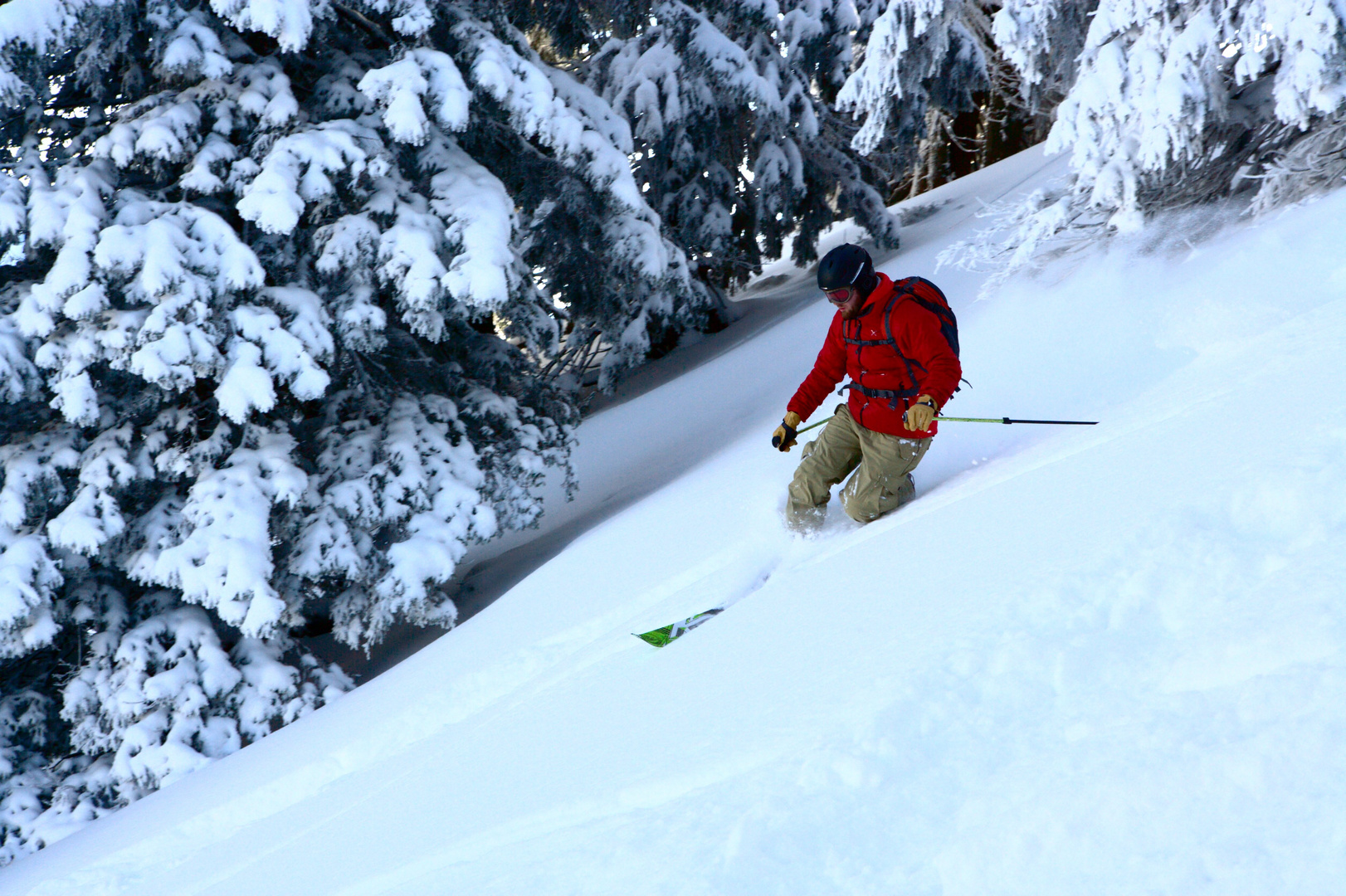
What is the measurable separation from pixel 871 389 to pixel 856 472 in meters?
0.60

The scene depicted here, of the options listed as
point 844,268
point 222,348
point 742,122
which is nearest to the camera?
point 844,268

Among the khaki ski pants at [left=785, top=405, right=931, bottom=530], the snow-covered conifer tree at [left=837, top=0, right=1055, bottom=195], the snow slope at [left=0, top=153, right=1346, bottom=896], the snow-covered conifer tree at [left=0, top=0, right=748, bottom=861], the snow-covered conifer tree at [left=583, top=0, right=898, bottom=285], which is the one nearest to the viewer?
the snow slope at [left=0, top=153, right=1346, bottom=896]

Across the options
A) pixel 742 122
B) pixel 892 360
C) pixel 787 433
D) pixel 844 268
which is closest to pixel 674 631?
pixel 787 433

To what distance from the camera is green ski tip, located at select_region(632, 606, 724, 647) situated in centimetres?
409

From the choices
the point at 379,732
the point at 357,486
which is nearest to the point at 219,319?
the point at 357,486

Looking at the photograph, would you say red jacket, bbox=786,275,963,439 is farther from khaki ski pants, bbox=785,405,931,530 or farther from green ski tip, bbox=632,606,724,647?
green ski tip, bbox=632,606,724,647

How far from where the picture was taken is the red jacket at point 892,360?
4242mm

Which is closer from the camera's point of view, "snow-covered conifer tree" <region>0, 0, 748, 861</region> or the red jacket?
the red jacket

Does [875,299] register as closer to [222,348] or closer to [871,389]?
[871,389]

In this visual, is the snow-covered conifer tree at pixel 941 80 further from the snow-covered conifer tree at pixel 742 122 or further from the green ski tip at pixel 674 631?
the green ski tip at pixel 674 631

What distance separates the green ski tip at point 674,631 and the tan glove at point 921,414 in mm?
1237

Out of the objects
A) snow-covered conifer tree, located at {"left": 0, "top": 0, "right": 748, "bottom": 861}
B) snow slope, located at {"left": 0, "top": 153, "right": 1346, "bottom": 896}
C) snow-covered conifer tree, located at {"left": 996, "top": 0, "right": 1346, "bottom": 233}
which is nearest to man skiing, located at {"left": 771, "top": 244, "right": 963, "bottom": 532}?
snow slope, located at {"left": 0, "top": 153, "right": 1346, "bottom": 896}

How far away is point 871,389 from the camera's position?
4.62 metres

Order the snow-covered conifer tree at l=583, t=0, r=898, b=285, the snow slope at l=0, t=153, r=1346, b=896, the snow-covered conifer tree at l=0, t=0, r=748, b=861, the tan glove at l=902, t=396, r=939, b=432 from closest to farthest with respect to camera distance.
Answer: the snow slope at l=0, t=153, r=1346, b=896 → the tan glove at l=902, t=396, r=939, b=432 → the snow-covered conifer tree at l=0, t=0, r=748, b=861 → the snow-covered conifer tree at l=583, t=0, r=898, b=285
